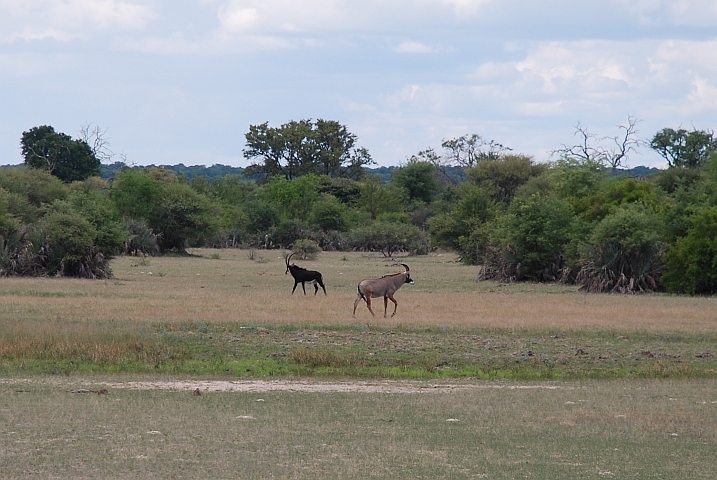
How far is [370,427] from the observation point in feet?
38.2

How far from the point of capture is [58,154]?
3898 inches

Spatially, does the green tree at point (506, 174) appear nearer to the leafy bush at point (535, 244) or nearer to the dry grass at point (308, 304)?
the dry grass at point (308, 304)

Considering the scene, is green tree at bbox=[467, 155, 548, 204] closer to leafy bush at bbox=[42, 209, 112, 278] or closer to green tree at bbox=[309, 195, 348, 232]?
green tree at bbox=[309, 195, 348, 232]

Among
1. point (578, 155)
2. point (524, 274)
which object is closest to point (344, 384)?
point (524, 274)

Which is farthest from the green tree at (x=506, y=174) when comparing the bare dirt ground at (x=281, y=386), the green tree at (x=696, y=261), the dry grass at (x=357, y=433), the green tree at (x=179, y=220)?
the dry grass at (x=357, y=433)

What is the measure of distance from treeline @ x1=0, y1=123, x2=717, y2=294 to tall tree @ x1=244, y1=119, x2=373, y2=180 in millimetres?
262

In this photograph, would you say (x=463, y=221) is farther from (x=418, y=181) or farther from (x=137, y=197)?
(x=418, y=181)

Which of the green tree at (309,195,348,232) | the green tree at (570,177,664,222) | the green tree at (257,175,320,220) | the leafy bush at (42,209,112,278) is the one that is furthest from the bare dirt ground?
the green tree at (257,175,320,220)

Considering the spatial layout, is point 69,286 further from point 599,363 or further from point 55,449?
point 55,449

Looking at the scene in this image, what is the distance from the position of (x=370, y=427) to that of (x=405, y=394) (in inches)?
114

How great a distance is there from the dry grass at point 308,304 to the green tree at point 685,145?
182ft

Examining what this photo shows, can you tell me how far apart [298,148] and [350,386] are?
101347 mm

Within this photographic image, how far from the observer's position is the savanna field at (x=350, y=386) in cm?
985

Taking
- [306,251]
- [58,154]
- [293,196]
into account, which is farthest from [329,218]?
[58,154]
